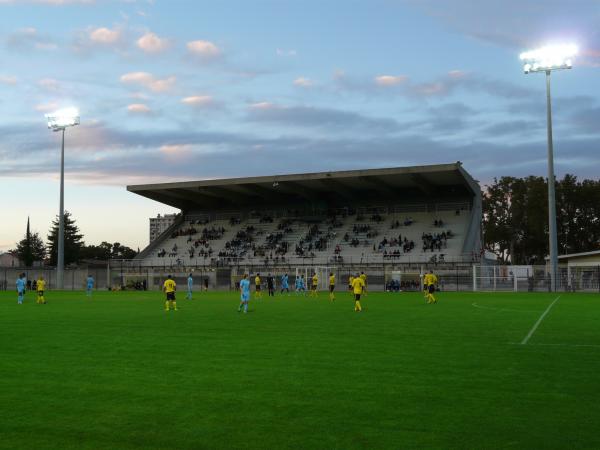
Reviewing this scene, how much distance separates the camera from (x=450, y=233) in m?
62.9

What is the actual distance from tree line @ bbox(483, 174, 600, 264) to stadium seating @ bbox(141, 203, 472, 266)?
1046 inches

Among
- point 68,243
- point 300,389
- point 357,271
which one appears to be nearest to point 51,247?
point 68,243

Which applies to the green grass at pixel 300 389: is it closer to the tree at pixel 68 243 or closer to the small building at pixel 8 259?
the tree at pixel 68 243

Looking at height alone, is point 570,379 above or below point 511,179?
below

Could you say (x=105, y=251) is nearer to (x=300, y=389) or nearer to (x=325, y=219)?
(x=325, y=219)

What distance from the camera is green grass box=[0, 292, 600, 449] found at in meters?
7.11

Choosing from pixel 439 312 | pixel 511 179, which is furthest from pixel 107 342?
pixel 511 179

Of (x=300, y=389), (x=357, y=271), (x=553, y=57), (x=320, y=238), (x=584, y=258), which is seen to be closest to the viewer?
(x=300, y=389)

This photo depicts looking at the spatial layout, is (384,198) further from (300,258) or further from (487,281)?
(487,281)

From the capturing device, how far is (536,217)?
87375mm

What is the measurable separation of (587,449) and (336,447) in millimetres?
2513

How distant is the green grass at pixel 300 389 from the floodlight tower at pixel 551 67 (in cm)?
3082

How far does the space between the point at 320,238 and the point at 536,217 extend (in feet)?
115

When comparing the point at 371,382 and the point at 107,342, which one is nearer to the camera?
the point at 371,382
